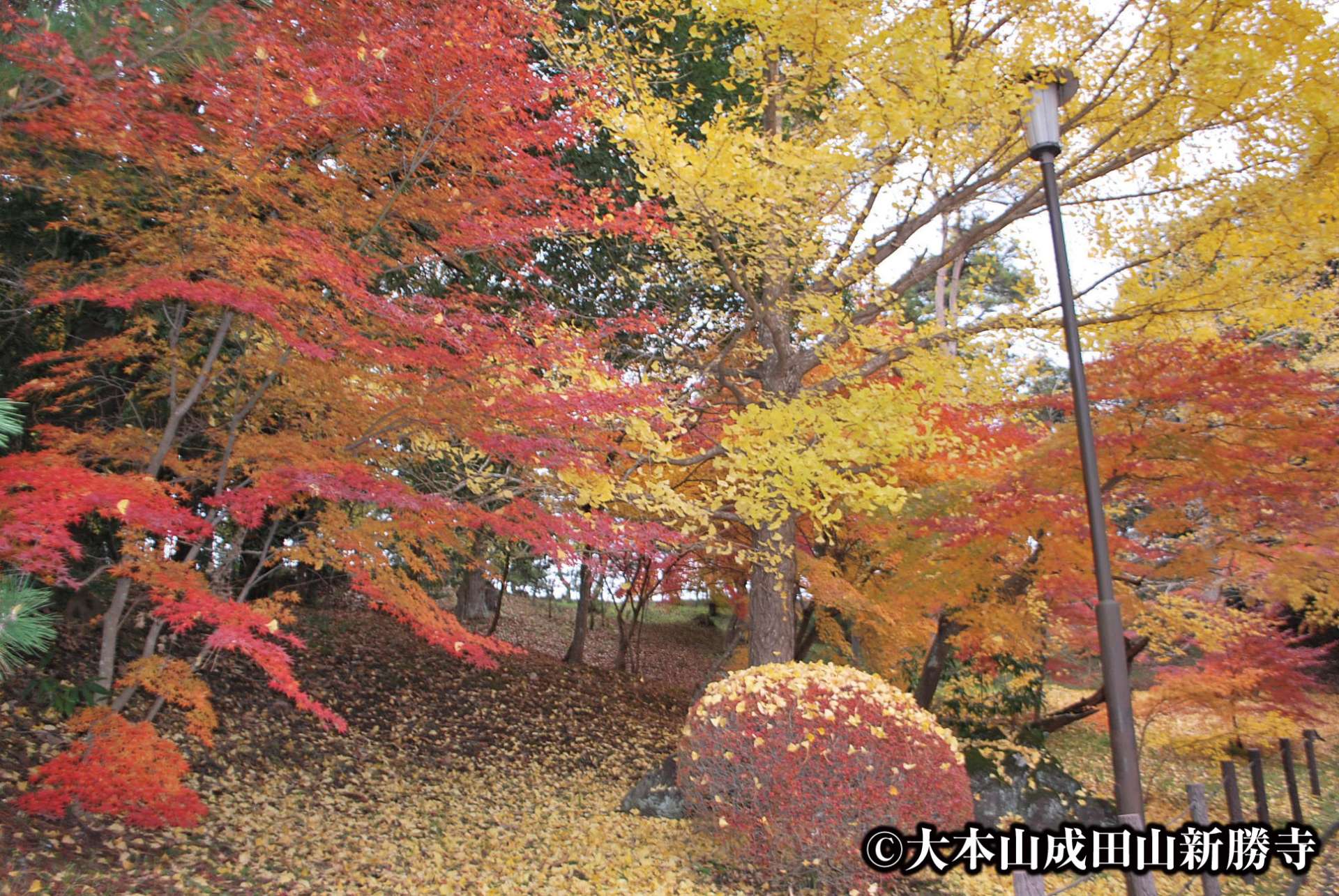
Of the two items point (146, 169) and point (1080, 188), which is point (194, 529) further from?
point (1080, 188)

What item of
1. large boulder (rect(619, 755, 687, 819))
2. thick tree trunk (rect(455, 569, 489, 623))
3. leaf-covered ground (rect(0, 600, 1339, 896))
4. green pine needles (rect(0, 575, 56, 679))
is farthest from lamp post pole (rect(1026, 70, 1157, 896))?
thick tree trunk (rect(455, 569, 489, 623))

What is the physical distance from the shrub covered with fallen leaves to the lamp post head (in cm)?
386

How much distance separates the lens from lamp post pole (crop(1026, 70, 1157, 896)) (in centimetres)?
404

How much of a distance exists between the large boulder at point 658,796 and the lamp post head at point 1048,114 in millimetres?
5804

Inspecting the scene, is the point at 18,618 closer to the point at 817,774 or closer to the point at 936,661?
the point at 817,774

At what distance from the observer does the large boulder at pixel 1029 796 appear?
8336mm

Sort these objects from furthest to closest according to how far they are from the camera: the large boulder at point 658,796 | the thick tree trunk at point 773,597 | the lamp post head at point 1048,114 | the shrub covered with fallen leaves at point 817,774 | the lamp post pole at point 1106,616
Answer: the thick tree trunk at point 773,597
the large boulder at point 658,796
the shrub covered with fallen leaves at point 817,774
the lamp post head at point 1048,114
the lamp post pole at point 1106,616

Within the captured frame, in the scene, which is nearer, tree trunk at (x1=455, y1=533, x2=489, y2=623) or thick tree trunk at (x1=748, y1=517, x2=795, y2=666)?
thick tree trunk at (x1=748, y1=517, x2=795, y2=666)

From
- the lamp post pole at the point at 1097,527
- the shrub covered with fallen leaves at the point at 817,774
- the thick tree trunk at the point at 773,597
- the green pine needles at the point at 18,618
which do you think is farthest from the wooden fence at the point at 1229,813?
the green pine needles at the point at 18,618

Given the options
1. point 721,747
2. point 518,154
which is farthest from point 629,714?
point 518,154

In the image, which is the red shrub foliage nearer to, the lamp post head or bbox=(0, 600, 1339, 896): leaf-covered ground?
bbox=(0, 600, 1339, 896): leaf-covered ground

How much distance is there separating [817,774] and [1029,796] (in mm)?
3865

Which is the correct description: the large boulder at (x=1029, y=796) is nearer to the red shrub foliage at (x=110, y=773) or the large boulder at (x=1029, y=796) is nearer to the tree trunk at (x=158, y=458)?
the red shrub foliage at (x=110, y=773)

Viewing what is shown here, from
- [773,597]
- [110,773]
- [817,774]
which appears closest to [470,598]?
[773,597]
